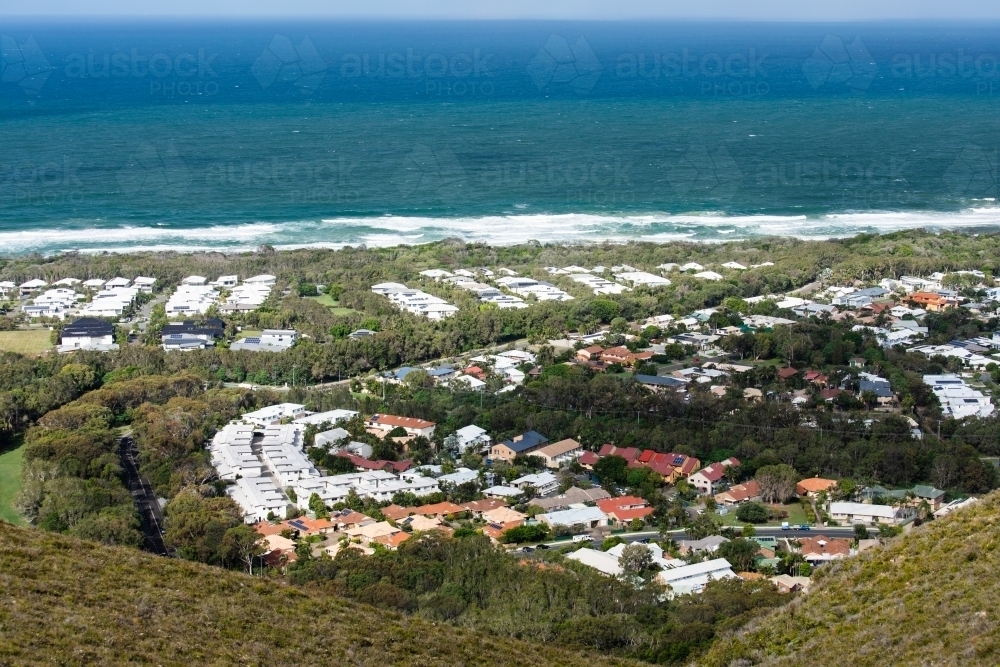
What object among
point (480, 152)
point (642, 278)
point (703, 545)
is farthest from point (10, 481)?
point (480, 152)

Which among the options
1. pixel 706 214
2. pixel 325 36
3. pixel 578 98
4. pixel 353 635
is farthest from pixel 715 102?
pixel 325 36

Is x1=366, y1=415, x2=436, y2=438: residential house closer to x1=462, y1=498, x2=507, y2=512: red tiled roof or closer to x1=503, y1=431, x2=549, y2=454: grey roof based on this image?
x1=503, y1=431, x2=549, y2=454: grey roof

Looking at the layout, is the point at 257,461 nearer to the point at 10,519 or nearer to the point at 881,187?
the point at 10,519

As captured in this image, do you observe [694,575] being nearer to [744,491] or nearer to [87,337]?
[744,491]

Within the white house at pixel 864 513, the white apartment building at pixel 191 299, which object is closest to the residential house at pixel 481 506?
the white house at pixel 864 513

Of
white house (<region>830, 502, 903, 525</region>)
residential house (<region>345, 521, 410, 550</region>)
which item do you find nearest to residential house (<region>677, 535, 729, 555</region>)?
white house (<region>830, 502, 903, 525</region>)

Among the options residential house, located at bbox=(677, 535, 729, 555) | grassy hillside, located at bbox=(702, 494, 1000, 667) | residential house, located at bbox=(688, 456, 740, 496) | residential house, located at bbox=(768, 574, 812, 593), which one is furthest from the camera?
residential house, located at bbox=(688, 456, 740, 496)

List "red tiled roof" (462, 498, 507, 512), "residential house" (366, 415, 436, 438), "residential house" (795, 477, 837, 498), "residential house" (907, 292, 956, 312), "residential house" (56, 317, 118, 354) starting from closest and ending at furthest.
Result: "red tiled roof" (462, 498, 507, 512), "residential house" (795, 477, 837, 498), "residential house" (366, 415, 436, 438), "residential house" (56, 317, 118, 354), "residential house" (907, 292, 956, 312)
